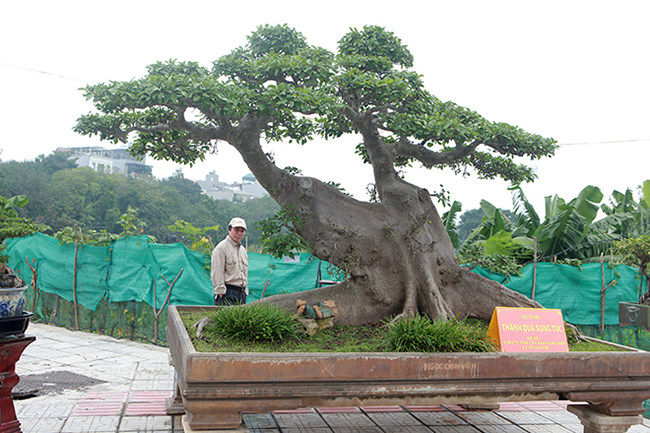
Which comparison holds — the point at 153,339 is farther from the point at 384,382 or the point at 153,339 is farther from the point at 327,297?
the point at 384,382

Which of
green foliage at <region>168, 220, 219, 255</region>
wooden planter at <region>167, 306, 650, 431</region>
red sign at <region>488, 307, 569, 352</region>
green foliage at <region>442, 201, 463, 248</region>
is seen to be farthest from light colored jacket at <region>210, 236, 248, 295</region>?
green foliage at <region>442, 201, 463, 248</region>

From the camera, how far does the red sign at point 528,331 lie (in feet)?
11.8

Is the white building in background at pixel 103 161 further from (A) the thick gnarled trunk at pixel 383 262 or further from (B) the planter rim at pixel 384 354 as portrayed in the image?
(B) the planter rim at pixel 384 354

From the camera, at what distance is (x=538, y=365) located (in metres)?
3.32

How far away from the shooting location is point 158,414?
417cm

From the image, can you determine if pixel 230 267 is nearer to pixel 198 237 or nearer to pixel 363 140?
pixel 363 140

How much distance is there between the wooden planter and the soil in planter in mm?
215

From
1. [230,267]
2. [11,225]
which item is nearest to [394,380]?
[230,267]

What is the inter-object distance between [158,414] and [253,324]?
135 cm

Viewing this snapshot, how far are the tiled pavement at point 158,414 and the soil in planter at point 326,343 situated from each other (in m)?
0.69

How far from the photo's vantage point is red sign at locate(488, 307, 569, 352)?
11.8ft

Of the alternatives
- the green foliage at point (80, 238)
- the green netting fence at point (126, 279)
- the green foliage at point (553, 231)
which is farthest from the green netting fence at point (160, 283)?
the green foliage at point (553, 231)

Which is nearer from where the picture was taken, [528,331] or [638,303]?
[528,331]

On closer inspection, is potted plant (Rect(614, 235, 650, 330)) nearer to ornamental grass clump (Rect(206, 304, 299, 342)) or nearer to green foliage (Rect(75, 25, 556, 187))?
green foliage (Rect(75, 25, 556, 187))
